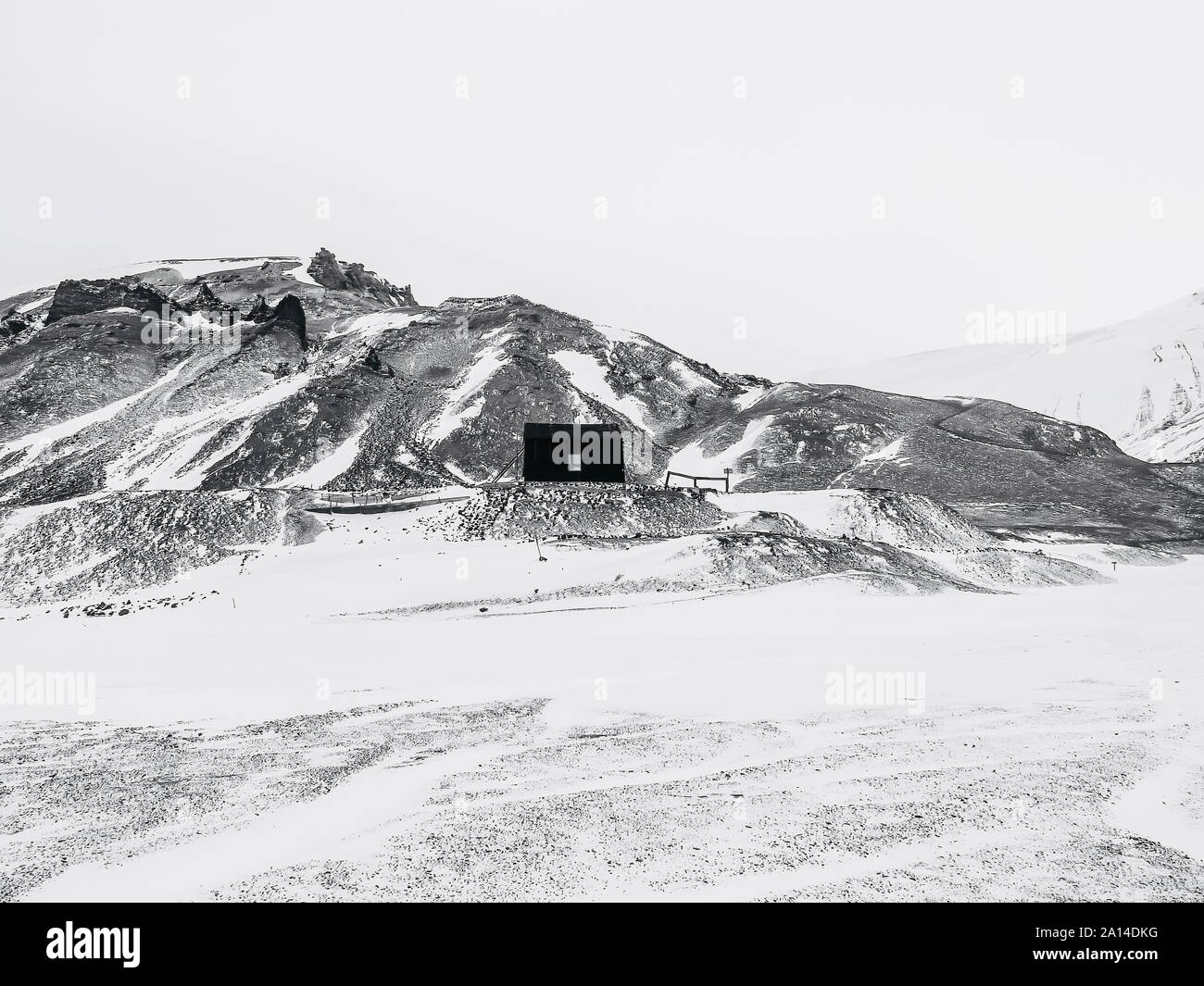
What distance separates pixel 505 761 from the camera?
1117cm

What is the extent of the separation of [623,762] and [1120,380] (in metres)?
149

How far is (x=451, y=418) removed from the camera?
73.6m

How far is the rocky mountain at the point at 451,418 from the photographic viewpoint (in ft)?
208

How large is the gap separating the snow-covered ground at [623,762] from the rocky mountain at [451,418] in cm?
4042

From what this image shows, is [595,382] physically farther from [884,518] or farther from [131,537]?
[131,537]

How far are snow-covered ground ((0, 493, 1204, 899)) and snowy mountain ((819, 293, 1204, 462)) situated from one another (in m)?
90.4

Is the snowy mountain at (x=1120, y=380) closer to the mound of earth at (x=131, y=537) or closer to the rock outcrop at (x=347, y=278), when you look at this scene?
the mound of earth at (x=131, y=537)

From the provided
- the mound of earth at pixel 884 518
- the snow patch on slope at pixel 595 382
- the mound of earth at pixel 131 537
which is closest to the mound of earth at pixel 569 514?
the mound of earth at pixel 884 518

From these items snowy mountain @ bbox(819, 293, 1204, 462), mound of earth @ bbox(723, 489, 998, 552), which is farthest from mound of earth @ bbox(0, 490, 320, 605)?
snowy mountain @ bbox(819, 293, 1204, 462)

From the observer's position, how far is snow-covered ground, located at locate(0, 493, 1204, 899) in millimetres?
7633

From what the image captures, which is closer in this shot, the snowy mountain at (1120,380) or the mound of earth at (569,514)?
the mound of earth at (569,514)

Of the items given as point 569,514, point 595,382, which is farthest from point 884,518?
point 595,382

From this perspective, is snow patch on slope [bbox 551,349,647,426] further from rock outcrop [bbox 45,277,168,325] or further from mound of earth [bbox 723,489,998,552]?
rock outcrop [bbox 45,277,168,325]

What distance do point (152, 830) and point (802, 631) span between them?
16.5 meters
